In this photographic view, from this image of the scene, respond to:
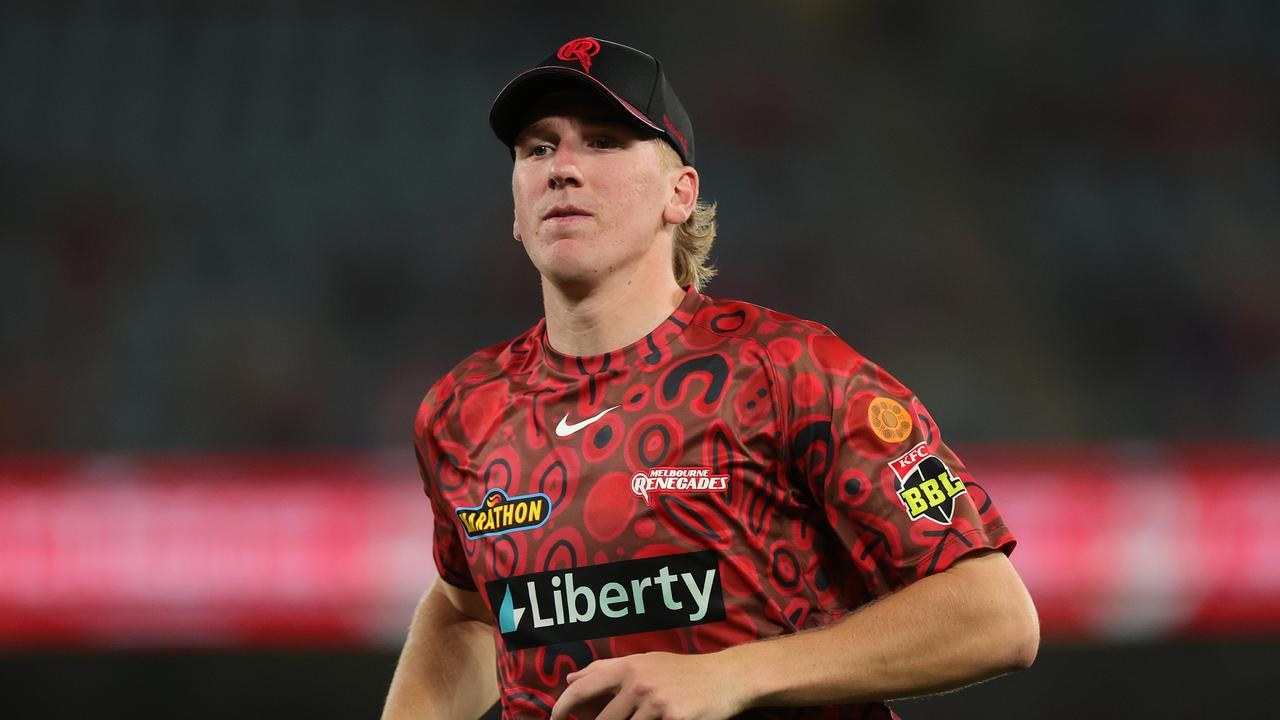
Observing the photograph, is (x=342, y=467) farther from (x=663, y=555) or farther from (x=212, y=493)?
(x=663, y=555)

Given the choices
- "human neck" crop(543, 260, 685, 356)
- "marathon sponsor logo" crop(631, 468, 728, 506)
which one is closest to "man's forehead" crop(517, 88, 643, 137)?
"human neck" crop(543, 260, 685, 356)

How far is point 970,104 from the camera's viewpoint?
948 centimetres

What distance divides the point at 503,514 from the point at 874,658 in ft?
2.18

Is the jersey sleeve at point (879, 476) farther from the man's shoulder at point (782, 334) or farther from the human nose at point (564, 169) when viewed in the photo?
the human nose at point (564, 169)

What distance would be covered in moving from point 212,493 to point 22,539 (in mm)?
795

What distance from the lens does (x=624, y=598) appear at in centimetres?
199

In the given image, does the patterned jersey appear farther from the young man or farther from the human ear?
the human ear

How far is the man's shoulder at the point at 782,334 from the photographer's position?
202 centimetres

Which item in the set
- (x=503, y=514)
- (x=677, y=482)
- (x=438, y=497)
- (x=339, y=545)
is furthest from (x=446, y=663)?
(x=339, y=545)

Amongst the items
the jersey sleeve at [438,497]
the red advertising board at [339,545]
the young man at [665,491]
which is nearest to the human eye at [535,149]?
the young man at [665,491]

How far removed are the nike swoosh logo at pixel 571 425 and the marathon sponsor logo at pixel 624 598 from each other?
0.77 feet

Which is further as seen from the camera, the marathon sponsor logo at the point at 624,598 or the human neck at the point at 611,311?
the human neck at the point at 611,311

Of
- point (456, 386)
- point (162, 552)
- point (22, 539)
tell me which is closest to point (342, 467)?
point (162, 552)

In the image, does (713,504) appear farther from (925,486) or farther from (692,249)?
(692,249)
